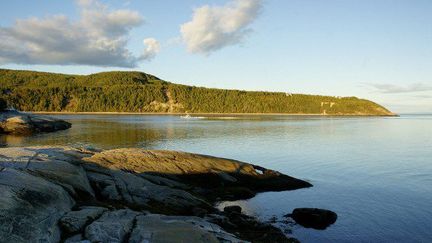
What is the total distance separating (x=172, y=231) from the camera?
13812mm

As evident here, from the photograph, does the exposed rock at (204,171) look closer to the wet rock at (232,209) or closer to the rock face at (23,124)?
the wet rock at (232,209)

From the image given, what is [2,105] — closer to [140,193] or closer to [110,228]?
[140,193]

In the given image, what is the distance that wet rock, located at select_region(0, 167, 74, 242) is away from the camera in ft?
38.8

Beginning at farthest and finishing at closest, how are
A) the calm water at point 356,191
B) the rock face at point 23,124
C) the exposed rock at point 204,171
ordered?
the rock face at point 23,124
the exposed rock at point 204,171
the calm water at point 356,191

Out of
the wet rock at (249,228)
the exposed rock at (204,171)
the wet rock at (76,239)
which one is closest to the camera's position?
the wet rock at (76,239)

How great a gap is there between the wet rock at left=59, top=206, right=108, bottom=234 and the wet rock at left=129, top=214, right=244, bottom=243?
178cm

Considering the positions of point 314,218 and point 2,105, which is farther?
point 2,105

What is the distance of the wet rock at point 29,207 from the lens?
38.8 ft

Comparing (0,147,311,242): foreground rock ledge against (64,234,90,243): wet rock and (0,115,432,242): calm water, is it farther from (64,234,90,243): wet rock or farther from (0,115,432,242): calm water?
(0,115,432,242): calm water

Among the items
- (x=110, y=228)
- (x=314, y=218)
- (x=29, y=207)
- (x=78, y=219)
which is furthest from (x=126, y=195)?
(x=314, y=218)

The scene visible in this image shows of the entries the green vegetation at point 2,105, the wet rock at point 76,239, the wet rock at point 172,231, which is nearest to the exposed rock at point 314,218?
the wet rock at point 172,231

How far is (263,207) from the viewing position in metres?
25.8

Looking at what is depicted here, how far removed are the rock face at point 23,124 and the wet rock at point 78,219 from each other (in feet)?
245

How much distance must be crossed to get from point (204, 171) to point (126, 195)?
1034cm
